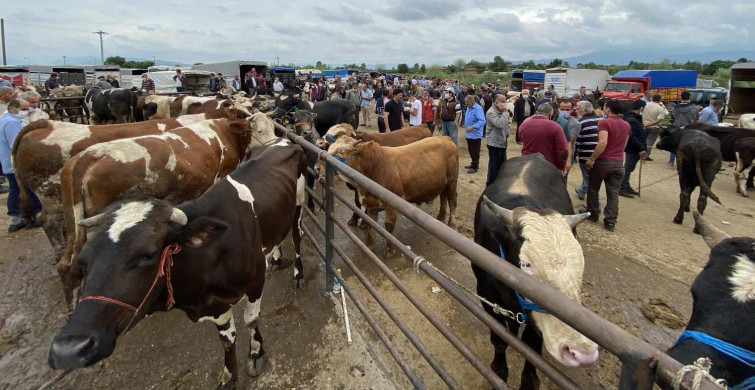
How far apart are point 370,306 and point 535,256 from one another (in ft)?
7.57

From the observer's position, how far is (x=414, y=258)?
2188 millimetres

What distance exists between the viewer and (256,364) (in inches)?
118

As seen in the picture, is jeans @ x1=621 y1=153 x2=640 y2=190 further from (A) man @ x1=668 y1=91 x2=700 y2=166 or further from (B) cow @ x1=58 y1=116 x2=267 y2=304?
(B) cow @ x1=58 y1=116 x2=267 y2=304

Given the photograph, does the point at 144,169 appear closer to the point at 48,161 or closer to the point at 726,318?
the point at 48,161

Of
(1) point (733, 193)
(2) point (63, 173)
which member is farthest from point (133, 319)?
(1) point (733, 193)

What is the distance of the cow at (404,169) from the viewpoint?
508 centimetres

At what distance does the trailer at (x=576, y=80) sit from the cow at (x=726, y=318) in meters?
29.5

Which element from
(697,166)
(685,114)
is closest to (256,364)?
(697,166)

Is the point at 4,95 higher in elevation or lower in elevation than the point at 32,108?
higher

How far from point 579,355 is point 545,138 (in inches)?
198

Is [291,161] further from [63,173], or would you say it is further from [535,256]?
[535,256]

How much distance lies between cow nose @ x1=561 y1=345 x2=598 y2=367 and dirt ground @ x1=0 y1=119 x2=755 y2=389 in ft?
5.00

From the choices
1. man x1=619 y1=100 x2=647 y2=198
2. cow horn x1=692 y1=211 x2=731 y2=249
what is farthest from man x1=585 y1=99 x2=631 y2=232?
cow horn x1=692 y1=211 x2=731 y2=249

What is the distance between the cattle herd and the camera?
172 cm
